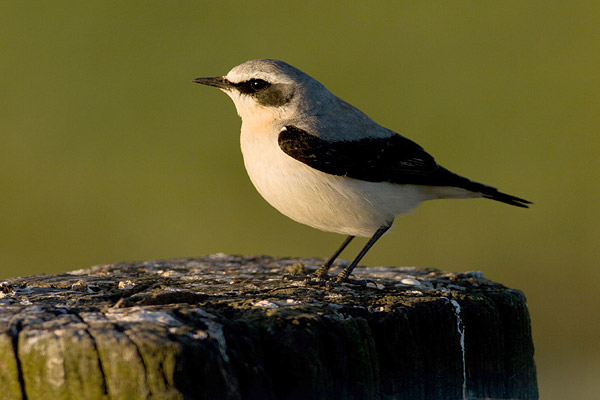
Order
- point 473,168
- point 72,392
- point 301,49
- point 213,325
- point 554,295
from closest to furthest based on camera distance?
point 72,392 → point 213,325 → point 554,295 → point 473,168 → point 301,49

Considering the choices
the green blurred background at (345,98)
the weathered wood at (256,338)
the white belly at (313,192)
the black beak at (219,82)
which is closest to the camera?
the weathered wood at (256,338)

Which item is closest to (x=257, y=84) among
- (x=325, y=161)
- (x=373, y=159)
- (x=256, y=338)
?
(x=325, y=161)

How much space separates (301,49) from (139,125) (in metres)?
3.43

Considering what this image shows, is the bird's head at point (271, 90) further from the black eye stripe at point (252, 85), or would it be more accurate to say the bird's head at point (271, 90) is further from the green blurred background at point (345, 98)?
the green blurred background at point (345, 98)

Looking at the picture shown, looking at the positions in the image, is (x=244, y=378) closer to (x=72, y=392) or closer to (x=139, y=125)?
(x=72, y=392)

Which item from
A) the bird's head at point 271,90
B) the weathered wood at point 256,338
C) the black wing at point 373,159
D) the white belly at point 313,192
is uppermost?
the bird's head at point 271,90

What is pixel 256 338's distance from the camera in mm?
3975

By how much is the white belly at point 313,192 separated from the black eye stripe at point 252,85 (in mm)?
451

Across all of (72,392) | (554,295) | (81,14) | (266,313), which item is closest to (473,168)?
(554,295)

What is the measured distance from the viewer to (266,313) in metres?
4.18

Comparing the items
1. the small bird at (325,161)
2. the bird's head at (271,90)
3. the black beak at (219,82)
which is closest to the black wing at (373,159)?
the small bird at (325,161)

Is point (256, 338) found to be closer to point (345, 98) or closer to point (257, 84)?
point (257, 84)

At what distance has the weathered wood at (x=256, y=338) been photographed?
363cm

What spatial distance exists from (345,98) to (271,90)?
22.7ft
